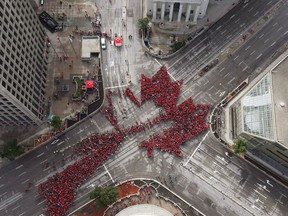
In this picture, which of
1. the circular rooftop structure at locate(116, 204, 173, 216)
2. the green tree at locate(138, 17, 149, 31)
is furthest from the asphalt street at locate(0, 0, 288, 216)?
the green tree at locate(138, 17, 149, 31)

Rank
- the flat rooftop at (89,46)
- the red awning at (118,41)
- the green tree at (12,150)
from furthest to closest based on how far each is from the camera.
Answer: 1. the red awning at (118,41)
2. the flat rooftop at (89,46)
3. the green tree at (12,150)

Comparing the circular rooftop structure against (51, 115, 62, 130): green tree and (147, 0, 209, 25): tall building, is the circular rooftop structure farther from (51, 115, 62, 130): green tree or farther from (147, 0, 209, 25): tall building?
(147, 0, 209, 25): tall building

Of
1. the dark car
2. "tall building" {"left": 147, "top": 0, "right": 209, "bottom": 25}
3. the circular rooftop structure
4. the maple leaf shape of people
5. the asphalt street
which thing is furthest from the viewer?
the dark car

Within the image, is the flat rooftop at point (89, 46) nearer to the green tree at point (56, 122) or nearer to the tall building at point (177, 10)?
the tall building at point (177, 10)

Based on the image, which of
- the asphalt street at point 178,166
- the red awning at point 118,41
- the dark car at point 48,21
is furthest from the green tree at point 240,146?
the dark car at point 48,21

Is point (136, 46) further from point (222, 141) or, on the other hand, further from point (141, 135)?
point (222, 141)

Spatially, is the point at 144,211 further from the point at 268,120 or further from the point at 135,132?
the point at 268,120

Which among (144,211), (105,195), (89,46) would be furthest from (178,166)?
(89,46)
